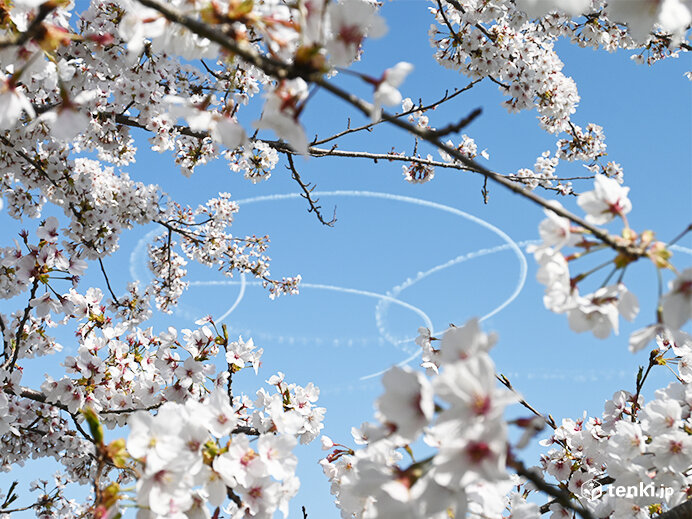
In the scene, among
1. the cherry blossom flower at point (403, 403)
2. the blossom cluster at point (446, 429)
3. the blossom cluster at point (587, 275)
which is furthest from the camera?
the blossom cluster at point (587, 275)

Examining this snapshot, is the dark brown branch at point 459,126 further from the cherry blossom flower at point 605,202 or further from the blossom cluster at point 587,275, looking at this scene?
the cherry blossom flower at point 605,202

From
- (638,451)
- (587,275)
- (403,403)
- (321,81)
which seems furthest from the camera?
(638,451)

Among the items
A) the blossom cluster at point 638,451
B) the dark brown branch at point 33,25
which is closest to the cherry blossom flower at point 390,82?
the dark brown branch at point 33,25

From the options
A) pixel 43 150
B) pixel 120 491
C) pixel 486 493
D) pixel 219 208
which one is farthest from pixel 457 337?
pixel 219 208

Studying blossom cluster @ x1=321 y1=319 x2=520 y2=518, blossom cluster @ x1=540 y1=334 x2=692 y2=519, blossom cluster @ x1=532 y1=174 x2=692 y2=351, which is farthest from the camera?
blossom cluster @ x1=540 y1=334 x2=692 y2=519

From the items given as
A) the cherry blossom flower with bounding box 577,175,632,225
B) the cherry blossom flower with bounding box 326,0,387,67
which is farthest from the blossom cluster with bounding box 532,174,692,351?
the cherry blossom flower with bounding box 326,0,387,67

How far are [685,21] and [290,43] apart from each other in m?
0.98

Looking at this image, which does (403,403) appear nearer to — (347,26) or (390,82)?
(390,82)

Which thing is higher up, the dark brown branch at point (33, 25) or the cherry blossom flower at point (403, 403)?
the dark brown branch at point (33, 25)

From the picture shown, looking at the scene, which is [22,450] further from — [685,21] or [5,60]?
[685,21]

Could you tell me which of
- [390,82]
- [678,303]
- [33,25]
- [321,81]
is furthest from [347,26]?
[678,303]

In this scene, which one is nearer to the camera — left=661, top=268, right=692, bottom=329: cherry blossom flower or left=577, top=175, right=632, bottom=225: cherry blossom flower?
left=661, top=268, right=692, bottom=329: cherry blossom flower

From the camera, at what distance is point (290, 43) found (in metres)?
1.33

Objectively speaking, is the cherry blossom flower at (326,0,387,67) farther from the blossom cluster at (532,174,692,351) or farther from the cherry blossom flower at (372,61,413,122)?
the blossom cluster at (532,174,692,351)
